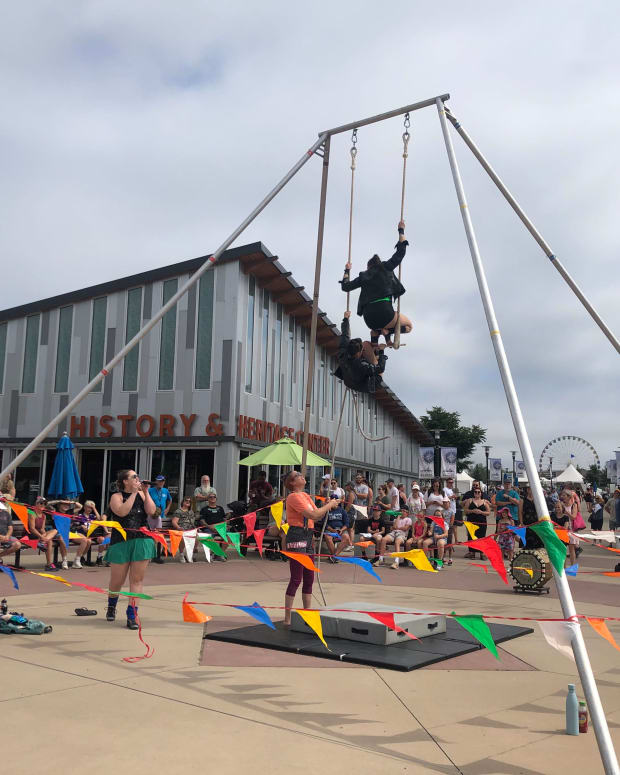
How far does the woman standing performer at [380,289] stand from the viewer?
27.8ft

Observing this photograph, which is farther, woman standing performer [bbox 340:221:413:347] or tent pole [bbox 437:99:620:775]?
woman standing performer [bbox 340:221:413:347]

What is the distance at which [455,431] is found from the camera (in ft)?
267

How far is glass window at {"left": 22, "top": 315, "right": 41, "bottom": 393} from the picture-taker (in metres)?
21.8

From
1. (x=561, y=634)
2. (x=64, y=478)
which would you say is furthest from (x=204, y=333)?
(x=561, y=634)

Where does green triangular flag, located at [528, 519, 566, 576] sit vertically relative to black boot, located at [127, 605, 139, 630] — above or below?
above

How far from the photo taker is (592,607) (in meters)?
9.41

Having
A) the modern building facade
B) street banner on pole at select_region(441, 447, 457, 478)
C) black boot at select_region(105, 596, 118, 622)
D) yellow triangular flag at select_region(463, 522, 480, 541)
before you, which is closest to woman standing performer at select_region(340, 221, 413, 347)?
yellow triangular flag at select_region(463, 522, 480, 541)

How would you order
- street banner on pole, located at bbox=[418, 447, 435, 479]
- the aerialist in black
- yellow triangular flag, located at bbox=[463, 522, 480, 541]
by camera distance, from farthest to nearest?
1. street banner on pole, located at bbox=[418, 447, 435, 479]
2. yellow triangular flag, located at bbox=[463, 522, 480, 541]
3. the aerialist in black

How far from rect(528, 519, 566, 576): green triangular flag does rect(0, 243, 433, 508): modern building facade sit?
49.2ft

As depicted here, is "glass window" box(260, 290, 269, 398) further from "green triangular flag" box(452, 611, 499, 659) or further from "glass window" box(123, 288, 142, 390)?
"green triangular flag" box(452, 611, 499, 659)

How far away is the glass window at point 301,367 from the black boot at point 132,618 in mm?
15977

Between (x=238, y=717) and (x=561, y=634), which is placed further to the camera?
(x=238, y=717)

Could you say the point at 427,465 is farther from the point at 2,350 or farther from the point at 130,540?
the point at 130,540

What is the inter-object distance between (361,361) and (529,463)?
439 cm
